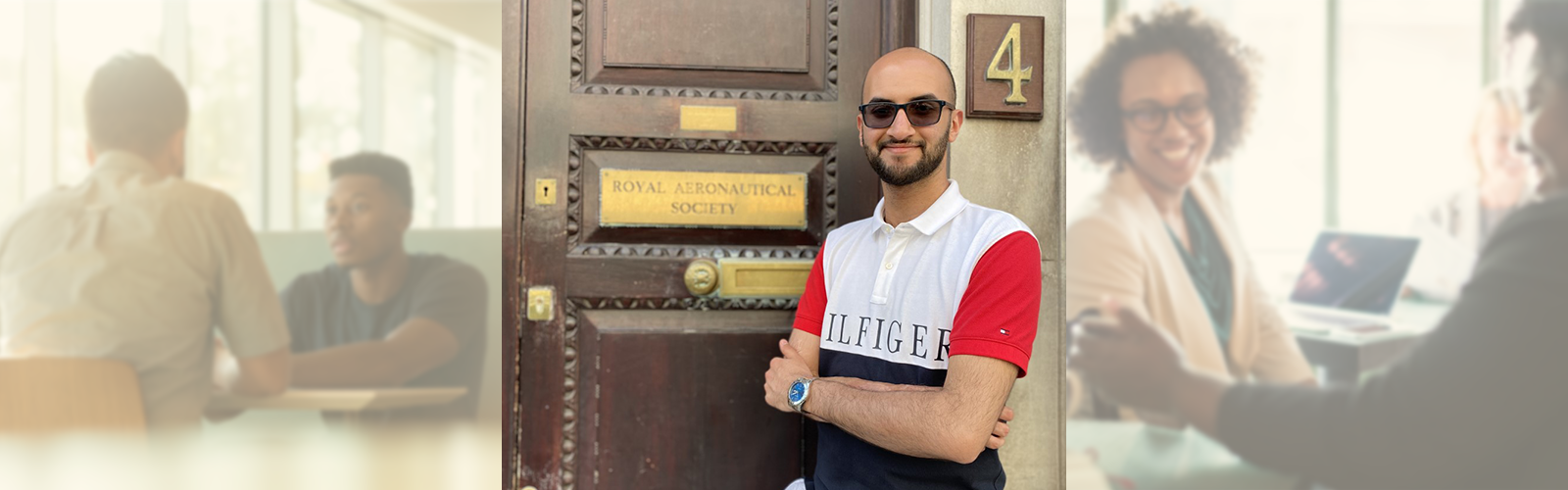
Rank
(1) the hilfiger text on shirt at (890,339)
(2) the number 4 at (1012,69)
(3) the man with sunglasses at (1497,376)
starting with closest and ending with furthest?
(1) the hilfiger text on shirt at (890,339)
(2) the number 4 at (1012,69)
(3) the man with sunglasses at (1497,376)

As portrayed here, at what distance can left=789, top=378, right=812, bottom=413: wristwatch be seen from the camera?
1.35m

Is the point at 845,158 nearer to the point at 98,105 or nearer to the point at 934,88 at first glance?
the point at 934,88

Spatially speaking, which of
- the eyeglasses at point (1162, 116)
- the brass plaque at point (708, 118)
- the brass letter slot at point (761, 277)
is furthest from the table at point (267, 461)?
the eyeglasses at point (1162, 116)

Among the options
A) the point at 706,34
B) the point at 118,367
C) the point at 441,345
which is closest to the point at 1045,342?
the point at 706,34

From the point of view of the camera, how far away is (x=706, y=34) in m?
1.90

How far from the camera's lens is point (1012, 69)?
5.74 feet

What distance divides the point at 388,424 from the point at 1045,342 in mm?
2266

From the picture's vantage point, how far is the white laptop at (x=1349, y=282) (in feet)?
12.3

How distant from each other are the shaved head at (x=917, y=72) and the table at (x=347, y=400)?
82.9 inches

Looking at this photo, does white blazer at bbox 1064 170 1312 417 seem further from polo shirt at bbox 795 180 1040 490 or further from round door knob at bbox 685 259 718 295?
polo shirt at bbox 795 180 1040 490

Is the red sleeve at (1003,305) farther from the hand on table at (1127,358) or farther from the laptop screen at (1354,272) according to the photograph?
the laptop screen at (1354,272)

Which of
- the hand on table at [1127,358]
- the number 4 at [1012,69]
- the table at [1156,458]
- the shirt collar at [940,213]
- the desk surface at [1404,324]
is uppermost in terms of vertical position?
the number 4 at [1012,69]

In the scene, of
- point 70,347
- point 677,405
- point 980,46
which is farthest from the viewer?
point 70,347

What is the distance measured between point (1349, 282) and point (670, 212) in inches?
136
